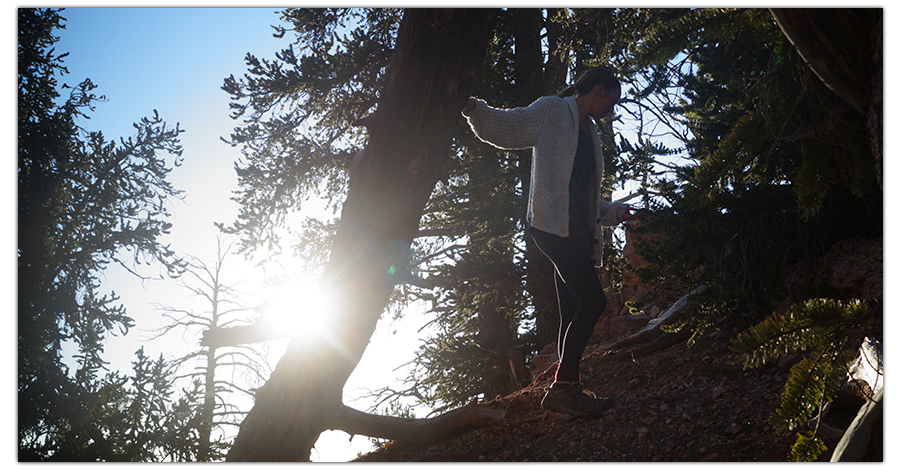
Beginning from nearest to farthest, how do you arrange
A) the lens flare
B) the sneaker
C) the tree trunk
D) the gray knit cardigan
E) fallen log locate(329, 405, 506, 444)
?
the tree trunk, the gray knit cardigan, the sneaker, the lens flare, fallen log locate(329, 405, 506, 444)

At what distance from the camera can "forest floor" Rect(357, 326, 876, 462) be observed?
8.62ft

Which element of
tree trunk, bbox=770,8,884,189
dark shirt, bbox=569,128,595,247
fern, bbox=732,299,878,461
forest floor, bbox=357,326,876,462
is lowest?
forest floor, bbox=357,326,876,462

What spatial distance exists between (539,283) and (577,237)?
3999 millimetres

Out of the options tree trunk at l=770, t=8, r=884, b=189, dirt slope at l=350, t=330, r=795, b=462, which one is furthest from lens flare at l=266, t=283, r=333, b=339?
tree trunk at l=770, t=8, r=884, b=189

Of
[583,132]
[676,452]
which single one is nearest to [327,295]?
[583,132]

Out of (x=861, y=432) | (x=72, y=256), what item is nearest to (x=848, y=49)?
(x=861, y=432)

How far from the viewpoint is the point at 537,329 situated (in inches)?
294

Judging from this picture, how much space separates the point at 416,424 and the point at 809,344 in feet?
9.75

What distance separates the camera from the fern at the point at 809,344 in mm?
1558

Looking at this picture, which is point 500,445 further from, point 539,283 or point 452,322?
point 452,322

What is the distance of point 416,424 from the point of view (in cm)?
402

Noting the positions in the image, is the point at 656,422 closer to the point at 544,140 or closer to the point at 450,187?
the point at 544,140

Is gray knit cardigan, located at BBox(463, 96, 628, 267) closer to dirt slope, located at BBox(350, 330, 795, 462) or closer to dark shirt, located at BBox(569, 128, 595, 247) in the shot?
dark shirt, located at BBox(569, 128, 595, 247)

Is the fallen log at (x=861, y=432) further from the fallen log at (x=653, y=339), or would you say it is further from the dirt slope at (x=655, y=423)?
the fallen log at (x=653, y=339)
